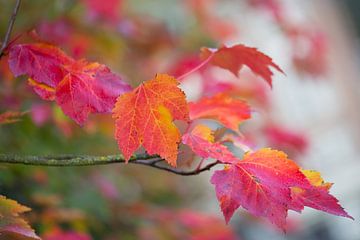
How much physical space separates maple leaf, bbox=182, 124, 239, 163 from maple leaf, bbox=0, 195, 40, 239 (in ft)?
0.74

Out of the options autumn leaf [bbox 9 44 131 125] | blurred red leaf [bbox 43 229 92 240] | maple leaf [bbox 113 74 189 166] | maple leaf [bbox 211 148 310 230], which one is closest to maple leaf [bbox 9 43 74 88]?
autumn leaf [bbox 9 44 131 125]

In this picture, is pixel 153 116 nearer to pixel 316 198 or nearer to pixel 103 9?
pixel 316 198

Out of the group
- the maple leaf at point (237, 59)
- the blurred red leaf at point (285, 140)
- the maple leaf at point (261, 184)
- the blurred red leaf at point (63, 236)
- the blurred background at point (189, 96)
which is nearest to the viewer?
the maple leaf at point (261, 184)

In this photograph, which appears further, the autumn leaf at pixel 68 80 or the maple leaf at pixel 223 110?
the maple leaf at pixel 223 110

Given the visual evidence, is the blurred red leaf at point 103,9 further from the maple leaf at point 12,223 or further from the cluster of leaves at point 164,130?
the maple leaf at point 12,223

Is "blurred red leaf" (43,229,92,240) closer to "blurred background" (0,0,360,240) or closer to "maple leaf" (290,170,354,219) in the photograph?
"blurred background" (0,0,360,240)

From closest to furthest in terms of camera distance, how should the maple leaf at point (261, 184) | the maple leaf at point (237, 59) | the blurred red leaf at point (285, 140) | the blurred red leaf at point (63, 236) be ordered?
the maple leaf at point (261, 184), the maple leaf at point (237, 59), the blurred red leaf at point (63, 236), the blurred red leaf at point (285, 140)

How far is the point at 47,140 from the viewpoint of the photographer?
165 centimetres

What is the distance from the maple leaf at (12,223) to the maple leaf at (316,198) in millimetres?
324

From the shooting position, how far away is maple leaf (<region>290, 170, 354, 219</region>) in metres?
0.71

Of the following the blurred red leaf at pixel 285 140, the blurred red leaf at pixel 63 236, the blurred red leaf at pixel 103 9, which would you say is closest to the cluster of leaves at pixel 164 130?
the blurred red leaf at pixel 63 236

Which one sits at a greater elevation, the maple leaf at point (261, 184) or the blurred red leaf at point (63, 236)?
the maple leaf at point (261, 184)

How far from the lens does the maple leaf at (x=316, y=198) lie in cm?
71

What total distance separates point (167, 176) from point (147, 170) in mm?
119
